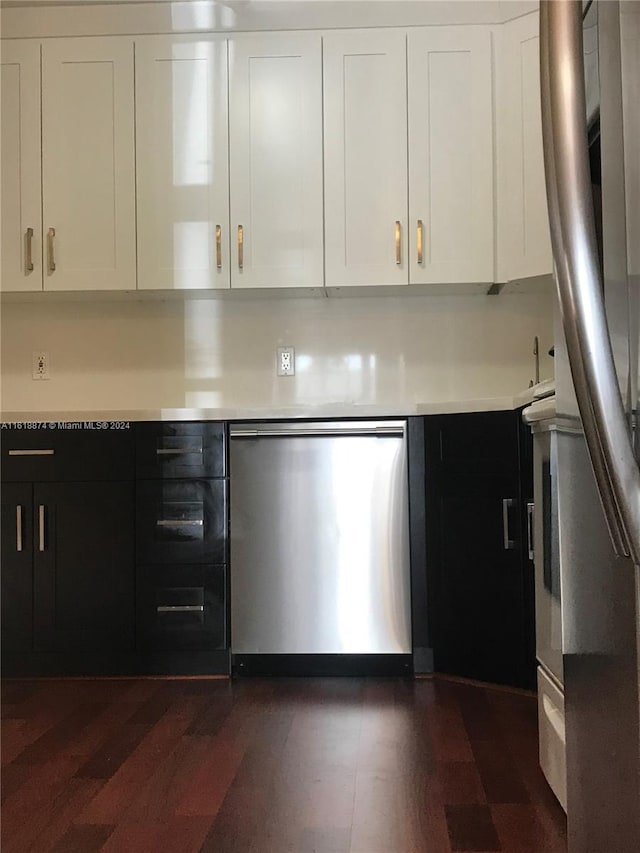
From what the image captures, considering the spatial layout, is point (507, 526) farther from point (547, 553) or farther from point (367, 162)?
point (367, 162)

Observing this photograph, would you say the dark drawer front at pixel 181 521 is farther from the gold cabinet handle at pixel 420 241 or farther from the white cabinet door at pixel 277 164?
the gold cabinet handle at pixel 420 241

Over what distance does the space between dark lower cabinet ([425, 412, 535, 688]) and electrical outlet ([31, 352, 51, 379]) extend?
1683 millimetres

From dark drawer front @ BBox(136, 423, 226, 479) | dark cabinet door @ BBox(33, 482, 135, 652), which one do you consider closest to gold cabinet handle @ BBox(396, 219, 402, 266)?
dark drawer front @ BBox(136, 423, 226, 479)

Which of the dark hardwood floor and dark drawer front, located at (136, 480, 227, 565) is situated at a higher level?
dark drawer front, located at (136, 480, 227, 565)

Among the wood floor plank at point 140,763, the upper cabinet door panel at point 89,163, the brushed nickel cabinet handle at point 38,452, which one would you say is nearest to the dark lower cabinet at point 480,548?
the wood floor plank at point 140,763

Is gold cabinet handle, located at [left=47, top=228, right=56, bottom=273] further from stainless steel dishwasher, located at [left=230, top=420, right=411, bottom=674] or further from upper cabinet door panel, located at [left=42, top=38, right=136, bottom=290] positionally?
stainless steel dishwasher, located at [left=230, top=420, right=411, bottom=674]

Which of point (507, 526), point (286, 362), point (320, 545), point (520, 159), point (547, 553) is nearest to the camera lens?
point (547, 553)

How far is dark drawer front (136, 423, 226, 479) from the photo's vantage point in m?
2.73

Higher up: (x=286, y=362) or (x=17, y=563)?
(x=286, y=362)

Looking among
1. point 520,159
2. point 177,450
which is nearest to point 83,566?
point 177,450

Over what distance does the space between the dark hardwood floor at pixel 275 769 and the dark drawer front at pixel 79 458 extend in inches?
27.0

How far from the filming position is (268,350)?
3.38 m

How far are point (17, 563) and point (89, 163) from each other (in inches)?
60.1

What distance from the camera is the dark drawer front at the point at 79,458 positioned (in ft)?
9.00
